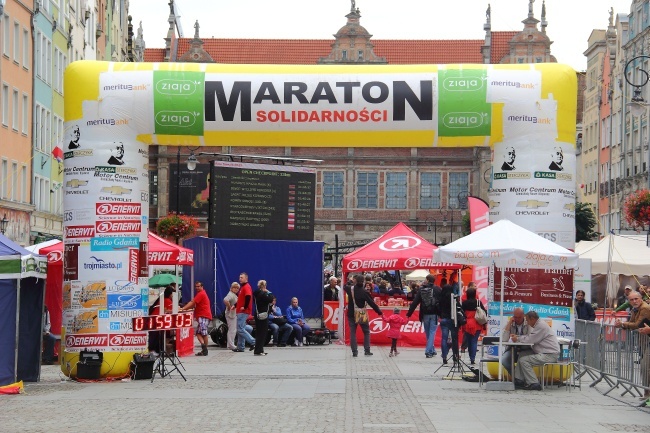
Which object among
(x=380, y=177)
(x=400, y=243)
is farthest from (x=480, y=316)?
(x=380, y=177)

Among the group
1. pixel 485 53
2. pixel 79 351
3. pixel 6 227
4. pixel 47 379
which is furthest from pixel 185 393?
pixel 485 53

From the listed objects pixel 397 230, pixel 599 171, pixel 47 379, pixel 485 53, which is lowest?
pixel 47 379

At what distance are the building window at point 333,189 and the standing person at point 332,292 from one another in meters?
49.5

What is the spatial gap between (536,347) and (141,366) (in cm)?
586

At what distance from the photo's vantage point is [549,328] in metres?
19.8

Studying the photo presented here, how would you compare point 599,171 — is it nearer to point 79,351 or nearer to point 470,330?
point 470,330

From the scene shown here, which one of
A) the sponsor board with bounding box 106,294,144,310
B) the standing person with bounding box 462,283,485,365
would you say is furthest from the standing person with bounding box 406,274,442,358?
the sponsor board with bounding box 106,294,144,310

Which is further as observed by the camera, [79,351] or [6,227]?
[6,227]

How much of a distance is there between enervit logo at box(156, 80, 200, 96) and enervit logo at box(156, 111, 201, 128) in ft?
0.93

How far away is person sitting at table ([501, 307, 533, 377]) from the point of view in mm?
20062

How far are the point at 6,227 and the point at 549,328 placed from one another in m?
31.5

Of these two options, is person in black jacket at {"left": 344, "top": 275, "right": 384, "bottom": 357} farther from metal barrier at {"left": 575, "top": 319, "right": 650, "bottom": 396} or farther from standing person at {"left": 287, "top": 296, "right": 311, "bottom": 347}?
metal barrier at {"left": 575, "top": 319, "right": 650, "bottom": 396}

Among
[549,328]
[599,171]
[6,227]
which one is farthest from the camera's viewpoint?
[599,171]

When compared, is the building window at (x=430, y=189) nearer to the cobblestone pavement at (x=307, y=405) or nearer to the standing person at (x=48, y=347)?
the standing person at (x=48, y=347)
